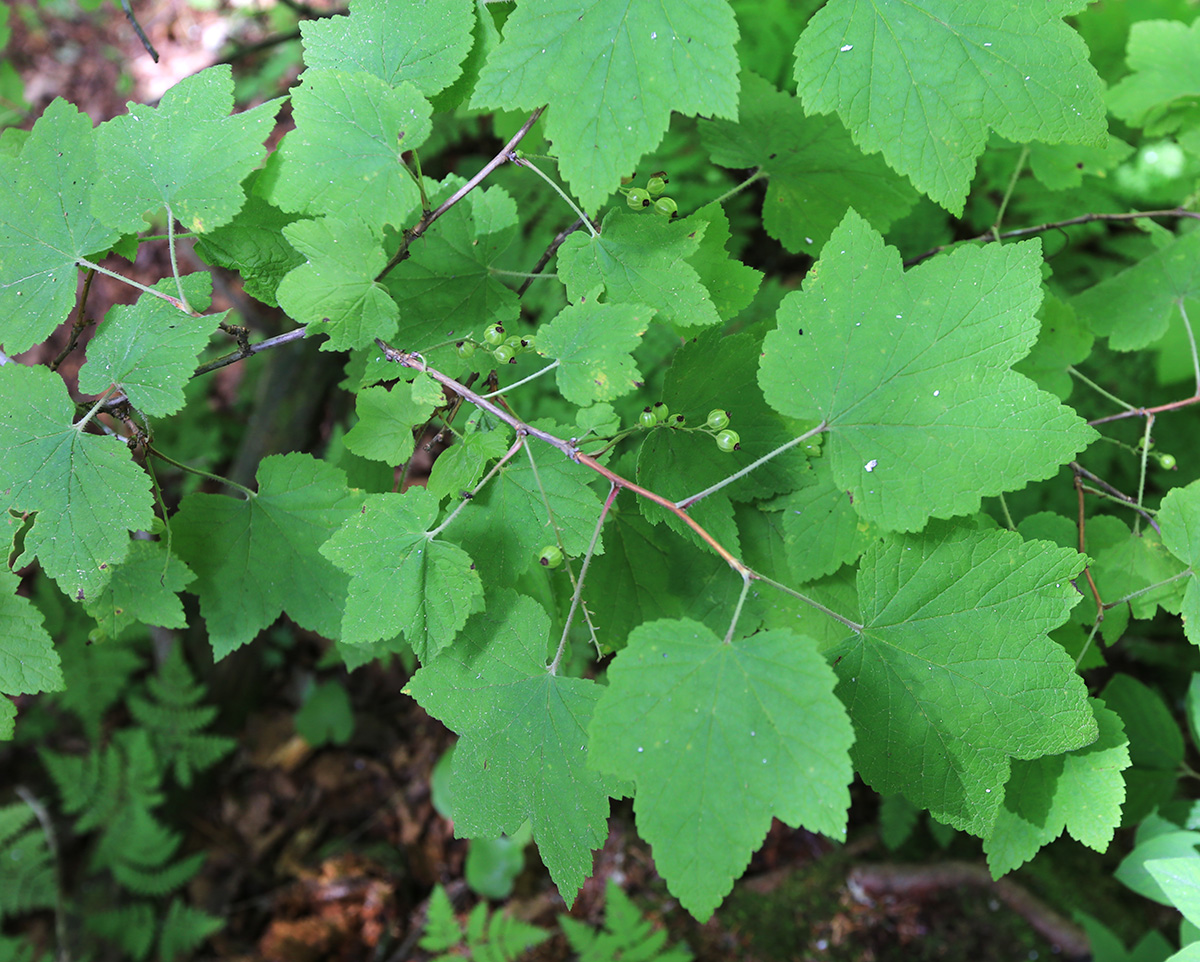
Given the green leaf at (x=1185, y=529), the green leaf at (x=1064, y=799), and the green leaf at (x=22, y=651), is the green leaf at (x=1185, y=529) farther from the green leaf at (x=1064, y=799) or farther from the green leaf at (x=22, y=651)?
the green leaf at (x=22, y=651)

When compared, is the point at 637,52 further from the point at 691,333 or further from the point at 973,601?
the point at 973,601

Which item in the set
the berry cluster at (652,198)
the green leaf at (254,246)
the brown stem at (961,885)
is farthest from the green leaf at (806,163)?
the brown stem at (961,885)

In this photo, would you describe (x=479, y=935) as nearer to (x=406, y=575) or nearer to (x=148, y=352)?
(x=406, y=575)

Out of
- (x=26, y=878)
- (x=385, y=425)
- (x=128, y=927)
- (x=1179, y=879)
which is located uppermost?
(x=385, y=425)

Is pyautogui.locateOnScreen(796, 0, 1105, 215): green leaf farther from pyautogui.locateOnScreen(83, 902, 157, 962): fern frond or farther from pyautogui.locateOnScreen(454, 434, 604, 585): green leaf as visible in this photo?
pyautogui.locateOnScreen(83, 902, 157, 962): fern frond

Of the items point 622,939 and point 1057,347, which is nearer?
point 1057,347

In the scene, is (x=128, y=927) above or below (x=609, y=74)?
below

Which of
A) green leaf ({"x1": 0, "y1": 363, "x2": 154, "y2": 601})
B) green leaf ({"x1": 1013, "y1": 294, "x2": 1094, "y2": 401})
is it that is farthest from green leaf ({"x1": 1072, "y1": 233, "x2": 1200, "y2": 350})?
green leaf ({"x1": 0, "y1": 363, "x2": 154, "y2": 601})

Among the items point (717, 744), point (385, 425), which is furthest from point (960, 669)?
point (385, 425)
